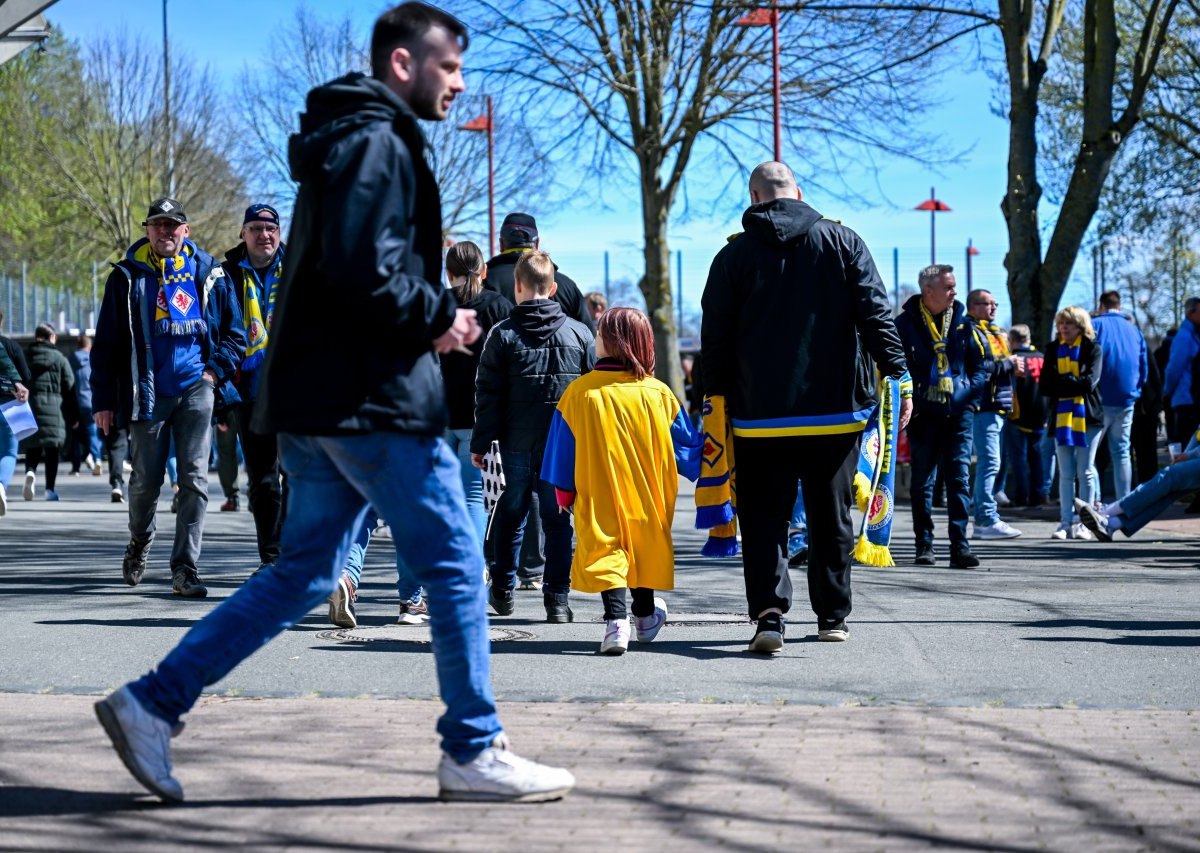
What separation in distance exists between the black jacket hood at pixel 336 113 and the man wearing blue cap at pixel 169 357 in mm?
4499

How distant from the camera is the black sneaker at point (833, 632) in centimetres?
715

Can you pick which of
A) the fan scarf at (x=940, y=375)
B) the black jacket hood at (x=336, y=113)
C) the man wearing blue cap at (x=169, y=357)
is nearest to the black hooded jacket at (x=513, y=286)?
the man wearing blue cap at (x=169, y=357)

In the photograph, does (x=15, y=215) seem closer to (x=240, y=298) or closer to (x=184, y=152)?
(x=184, y=152)

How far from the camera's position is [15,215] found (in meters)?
44.3

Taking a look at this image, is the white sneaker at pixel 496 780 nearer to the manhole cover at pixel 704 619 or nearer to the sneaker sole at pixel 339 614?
the sneaker sole at pixel 339 614

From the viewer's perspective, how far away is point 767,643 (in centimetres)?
676

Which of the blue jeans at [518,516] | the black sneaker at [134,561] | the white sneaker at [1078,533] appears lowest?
the white sneaker at [1078,533]

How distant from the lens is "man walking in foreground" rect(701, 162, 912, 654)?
6805 mm

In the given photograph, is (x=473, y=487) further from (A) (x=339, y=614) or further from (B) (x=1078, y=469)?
(B) (x=1078, y=469)

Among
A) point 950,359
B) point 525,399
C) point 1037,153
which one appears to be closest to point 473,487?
point 525,399

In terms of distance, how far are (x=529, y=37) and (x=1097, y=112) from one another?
35.9 ft

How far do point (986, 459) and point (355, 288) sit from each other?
9.27 m

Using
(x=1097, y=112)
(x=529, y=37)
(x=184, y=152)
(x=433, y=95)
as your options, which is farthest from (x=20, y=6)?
(x=184, y=152)

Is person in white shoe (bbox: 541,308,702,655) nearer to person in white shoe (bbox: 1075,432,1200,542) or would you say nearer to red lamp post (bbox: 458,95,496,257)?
person in white shoe (bbox: 1075,432,1200,542)
